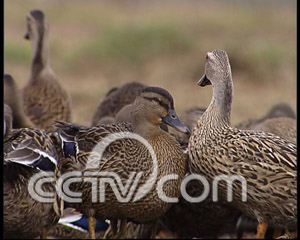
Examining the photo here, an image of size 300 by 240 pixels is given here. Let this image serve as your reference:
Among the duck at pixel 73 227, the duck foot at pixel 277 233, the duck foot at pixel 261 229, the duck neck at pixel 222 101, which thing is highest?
the duck neck at pixel 222 101

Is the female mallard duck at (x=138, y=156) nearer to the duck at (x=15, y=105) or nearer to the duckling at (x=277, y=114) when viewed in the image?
the duck at (x=15, y=105)

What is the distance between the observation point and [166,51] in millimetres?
13227

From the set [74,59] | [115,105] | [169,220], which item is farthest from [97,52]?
[169,220]

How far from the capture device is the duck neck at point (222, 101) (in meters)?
5.31

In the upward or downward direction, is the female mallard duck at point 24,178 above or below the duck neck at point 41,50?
below

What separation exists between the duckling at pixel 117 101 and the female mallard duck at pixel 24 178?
1866 millimetres

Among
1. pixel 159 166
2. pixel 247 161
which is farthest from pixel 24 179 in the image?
pixel 247 161

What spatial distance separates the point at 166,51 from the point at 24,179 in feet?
28.4

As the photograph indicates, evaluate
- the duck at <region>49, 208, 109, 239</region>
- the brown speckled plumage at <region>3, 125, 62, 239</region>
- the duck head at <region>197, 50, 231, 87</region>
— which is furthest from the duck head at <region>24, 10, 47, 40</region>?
the brown speckled plumage at <region>3, 125, 62, 239</region>

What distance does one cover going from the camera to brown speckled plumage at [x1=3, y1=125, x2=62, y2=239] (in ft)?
15.3

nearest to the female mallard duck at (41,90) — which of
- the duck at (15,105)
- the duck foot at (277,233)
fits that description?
the duck at (15,105)

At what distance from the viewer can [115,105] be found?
6.88 m

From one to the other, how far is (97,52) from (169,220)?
25.2 feet

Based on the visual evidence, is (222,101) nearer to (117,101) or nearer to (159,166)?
(159,166)
